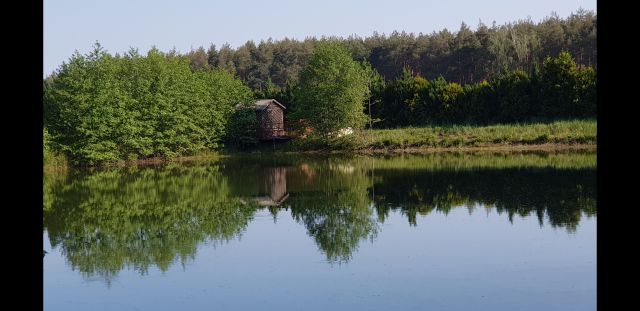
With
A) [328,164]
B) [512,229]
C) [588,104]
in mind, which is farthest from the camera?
[588,104]

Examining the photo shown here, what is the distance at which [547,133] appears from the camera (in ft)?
139

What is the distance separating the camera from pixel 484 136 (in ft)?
143

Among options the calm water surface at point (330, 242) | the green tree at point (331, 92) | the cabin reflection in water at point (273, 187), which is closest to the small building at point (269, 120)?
the green tree at point (331, 92)

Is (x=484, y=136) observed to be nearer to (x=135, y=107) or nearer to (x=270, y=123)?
(x=270, y=123)

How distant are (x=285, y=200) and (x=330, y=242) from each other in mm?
7720

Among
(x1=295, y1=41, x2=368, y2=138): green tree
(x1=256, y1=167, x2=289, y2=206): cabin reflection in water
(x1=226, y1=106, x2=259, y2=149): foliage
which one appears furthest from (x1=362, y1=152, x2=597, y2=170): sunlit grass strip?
(x1=226, y1=106, x2=259, y2=149): foliage

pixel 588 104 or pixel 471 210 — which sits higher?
pixel 588 104

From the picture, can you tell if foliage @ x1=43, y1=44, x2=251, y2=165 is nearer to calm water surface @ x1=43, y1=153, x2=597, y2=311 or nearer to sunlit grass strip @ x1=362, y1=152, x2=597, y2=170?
calm water surface @ x1=43, y1=153, x2=597, y2=311

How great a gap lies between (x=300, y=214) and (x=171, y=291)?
8730mm

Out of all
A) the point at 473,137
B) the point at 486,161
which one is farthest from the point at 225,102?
the point at 486,161
